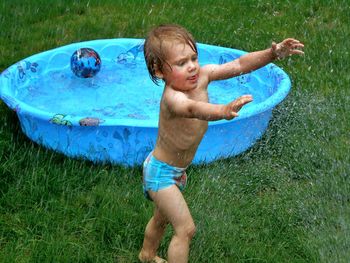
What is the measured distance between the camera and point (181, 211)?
8.87ft

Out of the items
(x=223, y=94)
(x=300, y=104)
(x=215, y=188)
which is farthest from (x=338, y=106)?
(x=215, y=188)

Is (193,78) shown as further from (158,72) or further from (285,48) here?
(285,48)

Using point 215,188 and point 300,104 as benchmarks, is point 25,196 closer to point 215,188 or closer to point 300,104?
point 215,188

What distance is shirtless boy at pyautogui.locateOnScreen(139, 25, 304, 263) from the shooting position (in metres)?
2.67

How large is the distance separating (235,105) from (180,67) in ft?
1.49

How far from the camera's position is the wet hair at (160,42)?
8.79ft

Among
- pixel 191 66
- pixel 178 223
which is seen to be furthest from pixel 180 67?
pixel 178 223

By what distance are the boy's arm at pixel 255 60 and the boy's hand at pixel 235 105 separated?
21.5 inches

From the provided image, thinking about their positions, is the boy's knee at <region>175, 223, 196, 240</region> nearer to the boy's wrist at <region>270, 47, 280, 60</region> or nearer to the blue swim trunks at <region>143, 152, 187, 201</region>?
the blue swim trunks at <region>143, 152, 187, 201</region>

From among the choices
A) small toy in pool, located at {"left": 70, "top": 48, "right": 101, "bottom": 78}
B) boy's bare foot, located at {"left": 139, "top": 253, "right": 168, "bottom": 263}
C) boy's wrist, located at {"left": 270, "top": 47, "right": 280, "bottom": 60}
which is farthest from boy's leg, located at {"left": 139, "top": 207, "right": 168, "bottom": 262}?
small toy in pool, located at {"left": 70, "top": 48, "right": 101, "bottom": 78}

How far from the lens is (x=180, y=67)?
2.67m

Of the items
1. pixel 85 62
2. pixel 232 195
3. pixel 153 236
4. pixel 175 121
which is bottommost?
pixel 85 62

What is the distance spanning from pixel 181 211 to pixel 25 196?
3.36 feet

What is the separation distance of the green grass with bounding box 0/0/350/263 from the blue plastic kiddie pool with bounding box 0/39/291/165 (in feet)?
0.30
